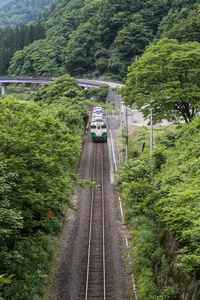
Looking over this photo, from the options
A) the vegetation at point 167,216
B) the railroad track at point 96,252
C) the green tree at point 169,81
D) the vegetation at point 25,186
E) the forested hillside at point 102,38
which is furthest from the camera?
the forested hillside at point 102,38

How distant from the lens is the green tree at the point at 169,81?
2858 cm

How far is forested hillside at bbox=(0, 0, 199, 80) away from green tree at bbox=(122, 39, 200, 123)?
65.3 meters

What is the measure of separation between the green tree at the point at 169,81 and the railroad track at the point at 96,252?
9311 mm

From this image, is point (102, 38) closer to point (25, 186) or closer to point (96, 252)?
point (96, 252)

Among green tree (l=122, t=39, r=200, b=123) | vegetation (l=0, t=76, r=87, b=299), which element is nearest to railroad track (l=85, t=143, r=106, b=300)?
vegetation (l=0, t=76, r=87, b=299)

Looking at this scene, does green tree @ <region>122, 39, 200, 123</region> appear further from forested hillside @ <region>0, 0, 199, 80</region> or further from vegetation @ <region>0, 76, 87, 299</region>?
forested hillside @ <region>0, 0, 199, 80</region>

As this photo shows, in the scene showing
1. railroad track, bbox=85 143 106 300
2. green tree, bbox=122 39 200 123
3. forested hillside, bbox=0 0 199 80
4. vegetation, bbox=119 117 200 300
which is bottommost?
railroad track, bbox=85 143 106 300

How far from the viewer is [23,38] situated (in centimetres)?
13625

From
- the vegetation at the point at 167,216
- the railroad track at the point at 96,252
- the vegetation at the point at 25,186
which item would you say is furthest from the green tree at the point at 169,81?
the vegetation at the point at 25,186

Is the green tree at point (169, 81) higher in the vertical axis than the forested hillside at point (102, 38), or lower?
lower

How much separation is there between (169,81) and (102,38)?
8994cm

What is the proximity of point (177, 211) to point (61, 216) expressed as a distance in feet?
42.1

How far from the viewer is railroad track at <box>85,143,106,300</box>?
54.1ft

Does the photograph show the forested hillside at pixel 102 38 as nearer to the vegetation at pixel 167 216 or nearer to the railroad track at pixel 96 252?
the railroad track at pixel 96 252
